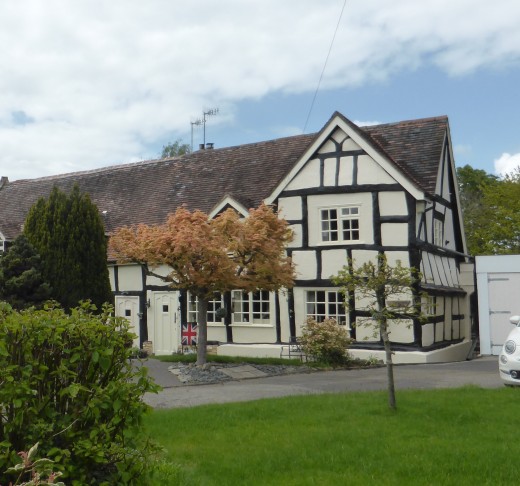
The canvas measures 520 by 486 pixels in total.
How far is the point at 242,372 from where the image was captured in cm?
1708

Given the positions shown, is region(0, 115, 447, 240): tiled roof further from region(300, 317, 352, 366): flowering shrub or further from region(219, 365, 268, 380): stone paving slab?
region(219, 365, 268, 380): stone paving slab

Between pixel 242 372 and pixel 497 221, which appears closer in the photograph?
pixel 242 372

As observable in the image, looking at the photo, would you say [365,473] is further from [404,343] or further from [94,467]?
[404,343]

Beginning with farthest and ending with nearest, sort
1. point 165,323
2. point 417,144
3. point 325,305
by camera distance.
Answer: point 165,323 < point 417,144 < point 325,305

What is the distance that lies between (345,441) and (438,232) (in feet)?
50.6

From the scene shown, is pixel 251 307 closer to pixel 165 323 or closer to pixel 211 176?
pixel 165 323

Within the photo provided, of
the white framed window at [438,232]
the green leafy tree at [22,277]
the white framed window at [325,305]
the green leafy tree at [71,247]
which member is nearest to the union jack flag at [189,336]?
the green leafy tree at [71,247]

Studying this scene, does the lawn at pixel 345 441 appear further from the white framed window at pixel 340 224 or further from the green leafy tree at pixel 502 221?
the green leafy tree at pixel 502 221

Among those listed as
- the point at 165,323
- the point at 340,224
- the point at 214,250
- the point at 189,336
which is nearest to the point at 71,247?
the point at 165,323

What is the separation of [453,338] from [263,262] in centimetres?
928

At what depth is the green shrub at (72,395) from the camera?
4730 millimetres

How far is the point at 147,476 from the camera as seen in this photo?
16.9ft

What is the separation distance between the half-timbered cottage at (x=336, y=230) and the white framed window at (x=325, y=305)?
0.12 feet

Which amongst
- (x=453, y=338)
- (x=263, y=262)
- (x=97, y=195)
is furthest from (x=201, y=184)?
(x=453, y=338)
